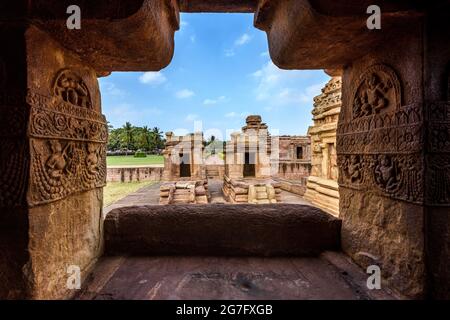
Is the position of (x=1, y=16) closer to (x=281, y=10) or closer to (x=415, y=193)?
(x=281, y=10)

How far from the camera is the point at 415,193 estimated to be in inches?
56.9

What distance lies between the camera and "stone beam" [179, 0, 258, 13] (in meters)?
2.13

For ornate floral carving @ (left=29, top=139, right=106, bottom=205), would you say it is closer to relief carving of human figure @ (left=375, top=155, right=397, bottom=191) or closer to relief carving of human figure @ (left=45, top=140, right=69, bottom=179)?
relief carving of human figure @ (left=45, top=140, right=69, bottom=179)

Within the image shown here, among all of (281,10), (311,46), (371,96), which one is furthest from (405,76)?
(281,10)

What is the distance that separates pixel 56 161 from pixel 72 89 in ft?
1.97

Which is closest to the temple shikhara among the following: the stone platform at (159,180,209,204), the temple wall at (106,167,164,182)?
the stone platform at (159,180,209,204)

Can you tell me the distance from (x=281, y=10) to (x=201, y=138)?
8537 mm

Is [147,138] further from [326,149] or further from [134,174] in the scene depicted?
[326,149]

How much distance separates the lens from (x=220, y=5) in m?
2.12

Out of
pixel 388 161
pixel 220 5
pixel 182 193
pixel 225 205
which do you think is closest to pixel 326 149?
pixel 182 193

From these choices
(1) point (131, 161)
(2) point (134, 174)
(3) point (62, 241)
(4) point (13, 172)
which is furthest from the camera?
(1) point (131, 161)

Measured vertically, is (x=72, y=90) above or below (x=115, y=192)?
above

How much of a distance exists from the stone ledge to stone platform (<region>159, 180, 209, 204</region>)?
20.7 feet

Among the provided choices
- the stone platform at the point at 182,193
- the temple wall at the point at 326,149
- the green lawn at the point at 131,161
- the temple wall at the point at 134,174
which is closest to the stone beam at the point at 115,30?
the stone platform at the point at 182,193
